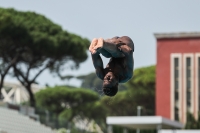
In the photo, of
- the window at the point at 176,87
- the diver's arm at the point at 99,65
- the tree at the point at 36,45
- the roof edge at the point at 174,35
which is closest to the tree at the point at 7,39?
the tree at the point at 36,45

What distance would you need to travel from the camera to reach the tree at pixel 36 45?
7188 centimetres

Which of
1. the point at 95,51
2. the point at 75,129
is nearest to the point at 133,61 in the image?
the point at 95,51

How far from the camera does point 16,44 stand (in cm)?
7162

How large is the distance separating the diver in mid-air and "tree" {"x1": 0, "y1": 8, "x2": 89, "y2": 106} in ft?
187

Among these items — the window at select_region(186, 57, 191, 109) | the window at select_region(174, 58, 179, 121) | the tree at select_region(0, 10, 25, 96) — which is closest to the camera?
the tree at select_region(0, 10, 25, 96)

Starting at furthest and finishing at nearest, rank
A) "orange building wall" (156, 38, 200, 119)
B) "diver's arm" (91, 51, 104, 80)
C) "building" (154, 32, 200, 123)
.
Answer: "building" (154, 32, 200, 123), "orange building wall" (156, 38, 200, 119), "diver's arm" (91, 51, 104, 80)

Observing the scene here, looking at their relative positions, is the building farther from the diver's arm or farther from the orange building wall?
the diver's arm

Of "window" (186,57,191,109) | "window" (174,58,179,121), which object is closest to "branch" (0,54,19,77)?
"window" (174,58,179,121)

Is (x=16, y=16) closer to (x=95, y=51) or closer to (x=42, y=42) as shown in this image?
(x=42, y=42)

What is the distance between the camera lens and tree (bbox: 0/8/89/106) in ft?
236

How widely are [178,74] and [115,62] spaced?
62880mm

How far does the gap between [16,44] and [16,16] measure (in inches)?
155

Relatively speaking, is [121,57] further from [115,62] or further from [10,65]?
[10,65]

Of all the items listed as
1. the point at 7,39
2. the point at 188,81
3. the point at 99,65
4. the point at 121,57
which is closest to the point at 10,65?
the point at 7,39
